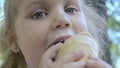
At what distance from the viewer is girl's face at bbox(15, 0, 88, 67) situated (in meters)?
1.55

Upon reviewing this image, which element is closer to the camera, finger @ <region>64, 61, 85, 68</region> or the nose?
finger @ <region>64, 61, 85, 68</region>

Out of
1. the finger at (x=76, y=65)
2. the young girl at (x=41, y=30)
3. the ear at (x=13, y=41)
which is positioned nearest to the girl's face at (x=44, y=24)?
the young girl at (x=41, y=30)

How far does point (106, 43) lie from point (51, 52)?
1079 millimetres

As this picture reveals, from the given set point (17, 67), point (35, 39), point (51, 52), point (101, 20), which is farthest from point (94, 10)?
point (51, 52)

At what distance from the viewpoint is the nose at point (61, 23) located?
1.54 m

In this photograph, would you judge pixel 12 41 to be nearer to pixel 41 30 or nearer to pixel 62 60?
pixel 41 30

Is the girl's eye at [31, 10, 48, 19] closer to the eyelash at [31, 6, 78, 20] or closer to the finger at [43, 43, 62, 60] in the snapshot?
the eyelash at [31, 6, 78, 20]

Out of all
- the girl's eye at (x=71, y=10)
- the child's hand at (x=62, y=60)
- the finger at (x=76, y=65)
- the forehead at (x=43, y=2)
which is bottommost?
the finger at (x=76, y=65)

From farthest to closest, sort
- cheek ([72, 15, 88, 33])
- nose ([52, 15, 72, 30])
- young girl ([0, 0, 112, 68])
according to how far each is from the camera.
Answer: cheek ([72, 15, 88, 33]) → nose ([52, 15, 72, 30]) → young girl ([0, 0, 112, 68])

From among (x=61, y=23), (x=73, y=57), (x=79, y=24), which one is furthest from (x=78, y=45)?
(x=79, y=24)

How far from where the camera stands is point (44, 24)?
1617mm

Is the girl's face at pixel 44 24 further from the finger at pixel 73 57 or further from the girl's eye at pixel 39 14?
the finger at pixel 73 57

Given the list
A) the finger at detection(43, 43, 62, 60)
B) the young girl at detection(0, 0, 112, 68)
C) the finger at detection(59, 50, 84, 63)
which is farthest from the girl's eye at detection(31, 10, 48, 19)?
the finger at detection(59, 50, 84, 63)

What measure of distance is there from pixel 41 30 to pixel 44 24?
0.04 meters
